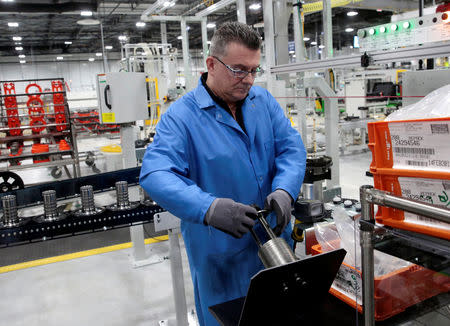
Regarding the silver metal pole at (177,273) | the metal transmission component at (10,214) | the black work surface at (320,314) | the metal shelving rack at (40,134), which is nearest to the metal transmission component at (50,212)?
the metal transmission component at (10,214)

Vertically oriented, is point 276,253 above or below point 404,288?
above

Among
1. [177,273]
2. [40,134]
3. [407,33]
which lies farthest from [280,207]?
[40,134]

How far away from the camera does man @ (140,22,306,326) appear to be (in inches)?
57.9

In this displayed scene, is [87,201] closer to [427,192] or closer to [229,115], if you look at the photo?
[229,115]

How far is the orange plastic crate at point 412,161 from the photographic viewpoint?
3.19ft

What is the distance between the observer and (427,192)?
103 centimetres

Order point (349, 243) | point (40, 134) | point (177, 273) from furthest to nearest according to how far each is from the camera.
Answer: point (40, 134) < point (177, 273) < point (349, 243)

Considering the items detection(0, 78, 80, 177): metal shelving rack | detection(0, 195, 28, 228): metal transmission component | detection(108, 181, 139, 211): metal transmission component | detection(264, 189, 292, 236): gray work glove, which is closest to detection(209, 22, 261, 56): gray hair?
detection(264, 189, 292, 236): gray work glove

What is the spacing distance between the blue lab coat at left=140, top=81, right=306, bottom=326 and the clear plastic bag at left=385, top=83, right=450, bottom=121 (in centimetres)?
55

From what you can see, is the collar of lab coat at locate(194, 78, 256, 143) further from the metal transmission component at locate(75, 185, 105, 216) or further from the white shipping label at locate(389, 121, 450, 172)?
the metal transmission component at locate(75, 185, 105, 216)

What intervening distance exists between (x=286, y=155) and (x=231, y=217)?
0.58 meters

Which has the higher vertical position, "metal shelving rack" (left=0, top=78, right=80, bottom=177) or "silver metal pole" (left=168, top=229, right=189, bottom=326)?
"metal shelving rack" (left=0, top=78, right=80, bottom=177)

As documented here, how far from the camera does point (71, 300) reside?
10.7ft

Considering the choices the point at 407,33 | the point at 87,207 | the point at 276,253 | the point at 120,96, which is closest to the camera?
the point at 276,253
